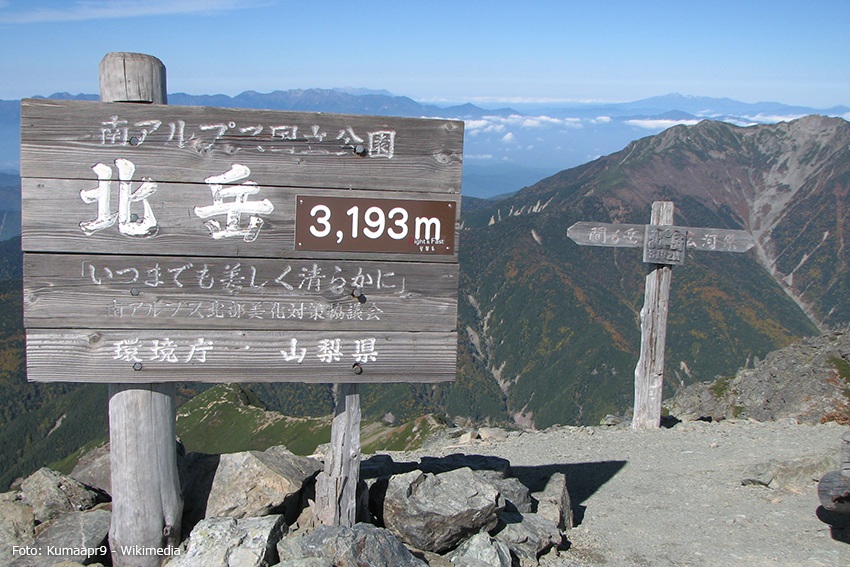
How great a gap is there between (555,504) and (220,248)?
5.67 m

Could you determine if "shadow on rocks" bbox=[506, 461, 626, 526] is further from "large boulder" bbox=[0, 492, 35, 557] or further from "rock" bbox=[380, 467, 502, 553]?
"large boulder" bbox=[0, 492, 35, 557]

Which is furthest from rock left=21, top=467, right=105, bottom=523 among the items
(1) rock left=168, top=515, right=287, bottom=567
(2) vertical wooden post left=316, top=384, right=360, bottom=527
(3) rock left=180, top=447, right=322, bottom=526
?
(2) vertical wooden post left=316, top=384, right=360, bottom=527

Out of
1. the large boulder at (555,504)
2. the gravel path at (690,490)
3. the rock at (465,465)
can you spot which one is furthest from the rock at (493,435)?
the large boulder at (555,504)

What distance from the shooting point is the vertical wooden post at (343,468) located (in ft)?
27.9

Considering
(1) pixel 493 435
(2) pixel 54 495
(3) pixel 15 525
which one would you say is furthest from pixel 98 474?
(1) pixel 493 435

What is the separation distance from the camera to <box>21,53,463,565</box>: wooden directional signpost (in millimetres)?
7637

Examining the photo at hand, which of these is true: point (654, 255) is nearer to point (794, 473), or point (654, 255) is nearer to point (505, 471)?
point (794, 473)

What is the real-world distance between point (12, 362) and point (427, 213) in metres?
164

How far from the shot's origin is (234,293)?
26.1 ft

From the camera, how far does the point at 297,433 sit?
76875 mm

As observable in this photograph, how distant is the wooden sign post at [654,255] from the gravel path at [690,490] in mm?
874

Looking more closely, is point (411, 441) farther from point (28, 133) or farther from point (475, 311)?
point (475, 311)

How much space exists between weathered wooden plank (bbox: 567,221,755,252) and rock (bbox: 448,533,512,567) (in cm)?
986

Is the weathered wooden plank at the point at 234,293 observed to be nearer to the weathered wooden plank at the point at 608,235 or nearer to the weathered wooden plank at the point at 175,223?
the weathered wooden plank at the point at 175,223
